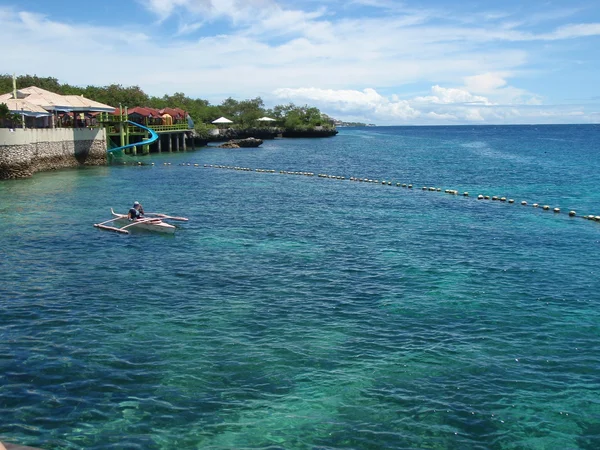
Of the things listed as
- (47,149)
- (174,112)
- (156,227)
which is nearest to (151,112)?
(174,112)

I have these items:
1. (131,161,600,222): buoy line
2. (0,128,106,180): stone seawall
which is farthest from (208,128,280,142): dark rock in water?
(0,128,106,180): stone seawall

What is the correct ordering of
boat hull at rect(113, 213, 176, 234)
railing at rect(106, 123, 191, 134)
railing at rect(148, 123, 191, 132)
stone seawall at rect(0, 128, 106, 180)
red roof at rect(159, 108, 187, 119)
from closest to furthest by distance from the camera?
boat hull at rect(113, 213, 176, 234), stone seawall at rect(0, 128, 106, 180), railing at rect(106, 123, 191, 134), railing at rect(148, 123, 191, 132), red roof at rect(159, 108, 187, 119)

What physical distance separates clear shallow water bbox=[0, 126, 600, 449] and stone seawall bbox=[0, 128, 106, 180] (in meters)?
20.7

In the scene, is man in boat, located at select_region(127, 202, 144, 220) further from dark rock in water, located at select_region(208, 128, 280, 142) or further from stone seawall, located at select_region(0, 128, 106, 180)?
dark rock in water, located at select_region(208, 128, 280, 142)

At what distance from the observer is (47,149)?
217 feet

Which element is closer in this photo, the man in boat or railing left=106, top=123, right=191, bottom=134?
the man in boat

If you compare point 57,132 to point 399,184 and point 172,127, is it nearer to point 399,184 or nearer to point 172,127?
point 399,184

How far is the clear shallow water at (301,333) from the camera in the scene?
45.2 ft

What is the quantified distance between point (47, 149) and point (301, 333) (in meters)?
57.0

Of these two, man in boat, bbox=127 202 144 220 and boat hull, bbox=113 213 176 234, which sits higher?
man in boat, bbox=127 202 144 220

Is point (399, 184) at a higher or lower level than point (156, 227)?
higher

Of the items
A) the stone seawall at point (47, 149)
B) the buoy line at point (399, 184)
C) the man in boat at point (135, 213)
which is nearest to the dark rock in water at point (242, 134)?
the buoy line at point (399, 184)

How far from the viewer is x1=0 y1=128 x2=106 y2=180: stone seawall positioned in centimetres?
5656

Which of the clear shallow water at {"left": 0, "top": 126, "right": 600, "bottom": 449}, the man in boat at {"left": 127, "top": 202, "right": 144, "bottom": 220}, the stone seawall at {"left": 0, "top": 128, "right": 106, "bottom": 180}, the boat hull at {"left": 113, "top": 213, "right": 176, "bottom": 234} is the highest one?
the stone seawall at {"left": 0, "top": 128, "right": 106, "bottom": 180}
